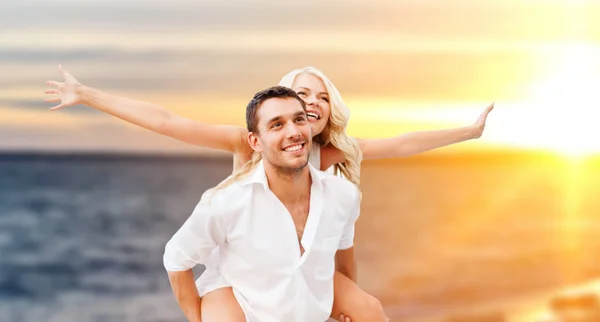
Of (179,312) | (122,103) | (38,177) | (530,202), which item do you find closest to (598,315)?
(179,312)

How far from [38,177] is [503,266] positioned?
22.9 metres

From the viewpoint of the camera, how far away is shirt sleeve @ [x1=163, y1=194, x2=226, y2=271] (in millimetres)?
2793

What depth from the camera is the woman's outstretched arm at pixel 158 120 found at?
133 inches

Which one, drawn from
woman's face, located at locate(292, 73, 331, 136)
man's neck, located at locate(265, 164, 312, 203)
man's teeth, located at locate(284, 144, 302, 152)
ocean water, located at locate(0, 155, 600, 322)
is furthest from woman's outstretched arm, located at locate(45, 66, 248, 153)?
ocean water, located at locate(0, 155, 600, 322)

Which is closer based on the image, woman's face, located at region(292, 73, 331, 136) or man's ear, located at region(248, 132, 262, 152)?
man's ear, located at region(248, 132, 262, 152)

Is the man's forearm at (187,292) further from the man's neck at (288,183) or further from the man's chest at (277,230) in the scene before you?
the man's neck at (288,183)

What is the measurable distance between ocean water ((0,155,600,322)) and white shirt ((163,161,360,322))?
6.07m

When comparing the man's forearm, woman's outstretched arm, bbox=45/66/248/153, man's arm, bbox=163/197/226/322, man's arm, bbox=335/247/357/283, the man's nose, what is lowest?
the man's forearm

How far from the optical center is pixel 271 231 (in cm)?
289

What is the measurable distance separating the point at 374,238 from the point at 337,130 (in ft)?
40.8

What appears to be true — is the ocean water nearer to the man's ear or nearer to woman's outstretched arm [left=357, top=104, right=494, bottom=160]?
woman's outstretched arm [left=357, top=104, right=494, bottom=160]

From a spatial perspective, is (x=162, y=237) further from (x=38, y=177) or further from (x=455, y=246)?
(x=38, y=177)

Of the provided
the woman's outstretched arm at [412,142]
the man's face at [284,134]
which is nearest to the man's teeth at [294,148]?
the man's face at [284,134]

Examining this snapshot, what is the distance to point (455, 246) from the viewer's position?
16375 mm
